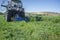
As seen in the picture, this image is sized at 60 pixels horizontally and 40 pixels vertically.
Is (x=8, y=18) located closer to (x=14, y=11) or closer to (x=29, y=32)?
(x=14, y=11)

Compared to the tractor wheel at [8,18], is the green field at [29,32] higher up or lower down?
higher up

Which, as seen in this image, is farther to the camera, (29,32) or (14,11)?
(14,11)

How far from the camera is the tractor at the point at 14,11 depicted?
24.4 m

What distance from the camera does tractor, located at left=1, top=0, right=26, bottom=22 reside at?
24.4 metres

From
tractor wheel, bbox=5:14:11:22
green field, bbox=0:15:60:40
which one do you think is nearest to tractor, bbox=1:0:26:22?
tractor wheel, bbox=5:14:11:22

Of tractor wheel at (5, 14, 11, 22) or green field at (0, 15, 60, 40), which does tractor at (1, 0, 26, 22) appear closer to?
tractor wheel at (5, 14, 11, 22)

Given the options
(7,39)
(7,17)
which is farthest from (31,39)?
(7,17)

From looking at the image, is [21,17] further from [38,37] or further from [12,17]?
[38,37]

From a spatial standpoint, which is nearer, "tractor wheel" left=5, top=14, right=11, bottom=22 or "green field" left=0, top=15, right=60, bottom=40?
"green field" left=0, top=15, right=60, bottom=40

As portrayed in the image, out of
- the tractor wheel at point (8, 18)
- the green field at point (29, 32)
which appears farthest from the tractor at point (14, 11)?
the green field at point (29, 32)

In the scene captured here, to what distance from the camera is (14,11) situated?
2495 cm

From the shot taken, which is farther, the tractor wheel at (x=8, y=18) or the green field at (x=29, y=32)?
the tractor wheel at (x=8, y=18)

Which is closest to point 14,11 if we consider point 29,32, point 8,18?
point 8,18

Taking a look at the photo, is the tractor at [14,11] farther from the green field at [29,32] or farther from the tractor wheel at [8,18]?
the green field at [29,32]
